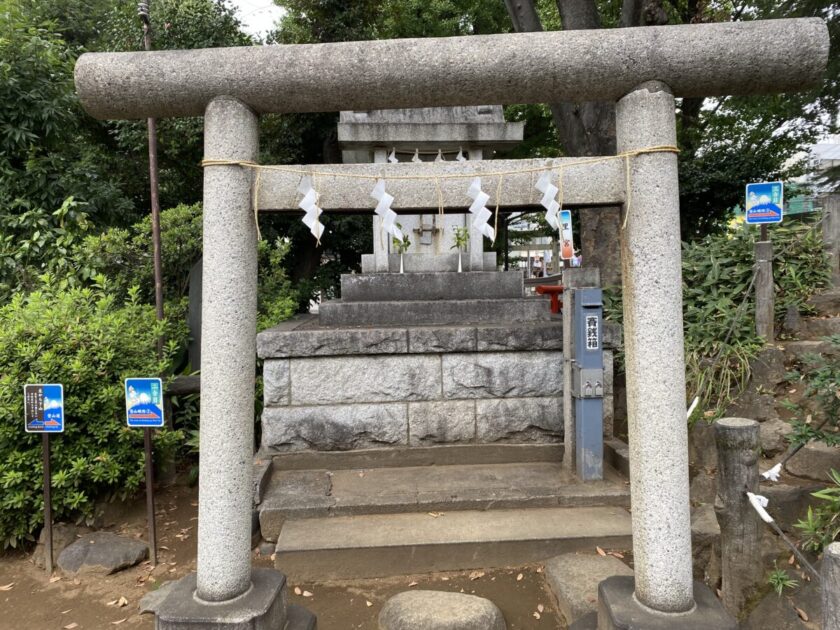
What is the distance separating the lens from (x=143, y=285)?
710 cm

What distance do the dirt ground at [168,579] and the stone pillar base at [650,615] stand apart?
0.78m

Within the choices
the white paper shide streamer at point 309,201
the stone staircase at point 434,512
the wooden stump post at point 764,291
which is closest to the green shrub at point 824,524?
the stone staircase at point 434,512

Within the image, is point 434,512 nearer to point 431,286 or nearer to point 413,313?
point 413,313

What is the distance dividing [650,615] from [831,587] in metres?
0.82

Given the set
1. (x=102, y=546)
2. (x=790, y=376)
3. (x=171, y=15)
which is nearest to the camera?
(x=102, y=546)

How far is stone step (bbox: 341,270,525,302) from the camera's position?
6.18 meters

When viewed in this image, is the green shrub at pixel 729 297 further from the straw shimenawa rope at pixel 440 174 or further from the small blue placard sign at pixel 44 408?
the small blue placard sign at pixel 44 408

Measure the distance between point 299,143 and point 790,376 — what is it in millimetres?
9868

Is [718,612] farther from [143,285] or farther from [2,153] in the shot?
[2,153]

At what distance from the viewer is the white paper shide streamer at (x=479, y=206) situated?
2.62 m

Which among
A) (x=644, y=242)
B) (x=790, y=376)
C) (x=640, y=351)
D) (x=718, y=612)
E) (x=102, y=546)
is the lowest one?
(x=102, y=546)

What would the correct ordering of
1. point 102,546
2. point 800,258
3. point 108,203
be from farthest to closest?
point 108,203
point 800,258
point 102,546

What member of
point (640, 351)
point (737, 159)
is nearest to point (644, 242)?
point (640, 351)

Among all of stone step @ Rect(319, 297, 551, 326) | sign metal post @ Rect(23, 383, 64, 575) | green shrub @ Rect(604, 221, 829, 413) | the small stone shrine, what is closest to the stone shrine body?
stone step @ Rect(319, 297, 551, 326)
